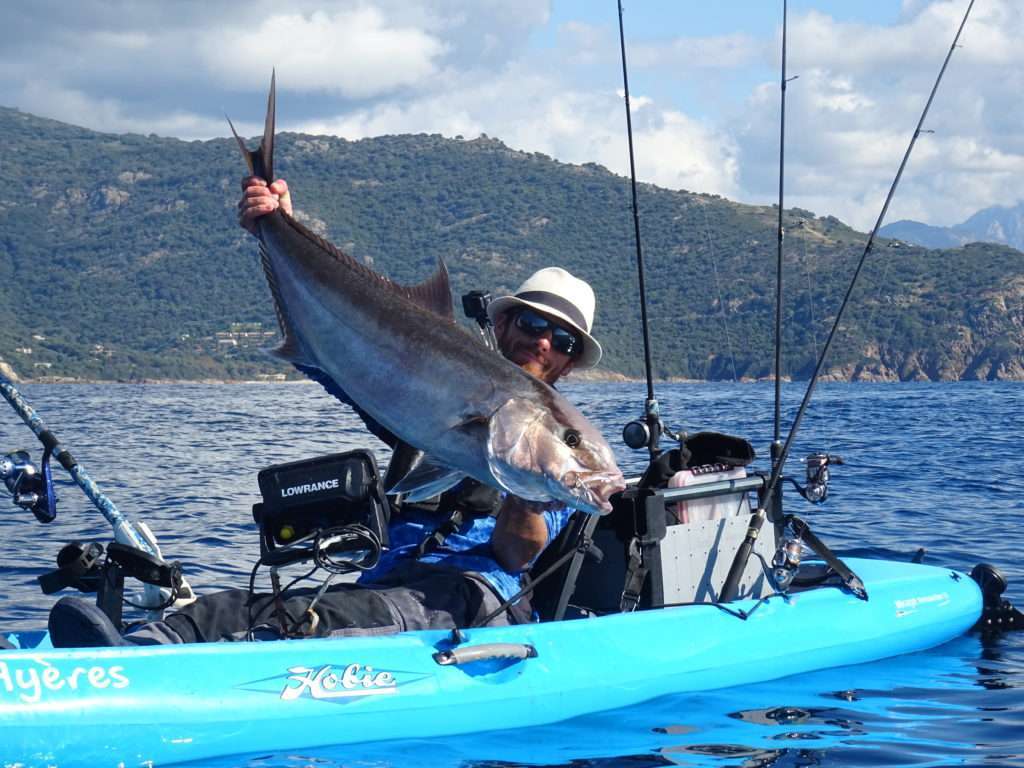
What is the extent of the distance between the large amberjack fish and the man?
→ 1.25m

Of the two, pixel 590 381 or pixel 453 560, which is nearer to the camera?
pixel 453 560

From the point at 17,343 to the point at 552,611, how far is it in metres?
97.9

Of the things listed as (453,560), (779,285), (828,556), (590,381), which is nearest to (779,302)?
(779,285)

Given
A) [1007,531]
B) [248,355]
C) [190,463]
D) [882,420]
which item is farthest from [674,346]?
[1007,531]

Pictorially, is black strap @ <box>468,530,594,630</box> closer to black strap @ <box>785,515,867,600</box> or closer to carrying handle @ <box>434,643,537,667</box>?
carrying handle @ <box>434,643,537,667</box>

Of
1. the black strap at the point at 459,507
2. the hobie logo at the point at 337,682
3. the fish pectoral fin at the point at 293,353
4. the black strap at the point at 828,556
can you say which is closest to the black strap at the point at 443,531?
the black strap at the point at 459,507

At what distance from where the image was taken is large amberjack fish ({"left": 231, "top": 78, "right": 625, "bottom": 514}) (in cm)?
377

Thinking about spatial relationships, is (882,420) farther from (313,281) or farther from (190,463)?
(313,281)

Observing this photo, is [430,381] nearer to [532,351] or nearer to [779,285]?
[532,351]

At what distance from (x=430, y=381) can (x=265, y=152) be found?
1106 mm

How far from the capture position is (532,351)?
542 cm

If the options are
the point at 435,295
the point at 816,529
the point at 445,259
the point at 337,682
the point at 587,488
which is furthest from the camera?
the point at 445,259

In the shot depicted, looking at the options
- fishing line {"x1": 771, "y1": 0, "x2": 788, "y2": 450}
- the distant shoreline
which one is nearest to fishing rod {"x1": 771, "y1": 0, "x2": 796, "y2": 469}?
fishing line {"x1": 771, "y1": 0, "x2": 788, "y2": 450}

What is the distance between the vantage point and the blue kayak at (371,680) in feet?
15.6
